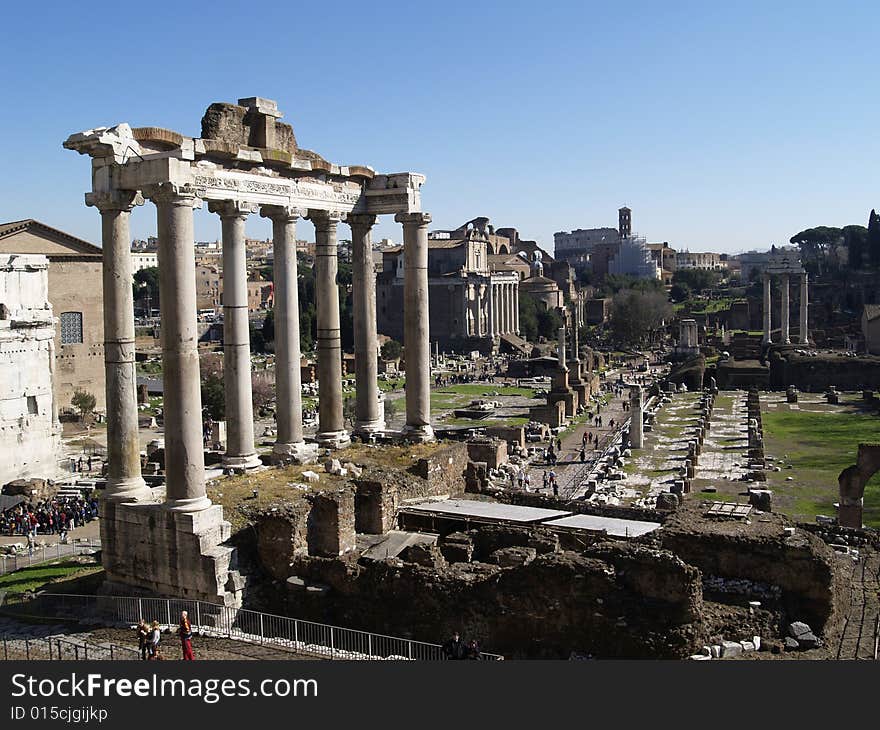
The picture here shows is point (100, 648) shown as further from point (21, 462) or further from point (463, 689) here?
point (21, 462)

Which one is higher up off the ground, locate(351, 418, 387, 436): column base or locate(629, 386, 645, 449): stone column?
locate(351, 418, 387, 436): column base

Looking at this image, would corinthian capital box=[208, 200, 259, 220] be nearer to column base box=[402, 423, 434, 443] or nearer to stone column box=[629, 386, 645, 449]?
column base box=[402, 423, 434, 443]

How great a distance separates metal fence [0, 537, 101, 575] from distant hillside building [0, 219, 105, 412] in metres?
31.7

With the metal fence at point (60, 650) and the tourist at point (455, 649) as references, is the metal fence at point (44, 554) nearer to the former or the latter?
the metal fence at point (60, 650)

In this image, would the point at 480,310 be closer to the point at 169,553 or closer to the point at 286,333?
the point at 286,333

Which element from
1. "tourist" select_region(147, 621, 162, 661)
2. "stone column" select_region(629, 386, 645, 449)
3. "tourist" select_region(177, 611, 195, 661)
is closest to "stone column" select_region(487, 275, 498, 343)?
"stone column" select_region(629, 386, 645, 449)

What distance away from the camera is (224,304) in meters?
18.8

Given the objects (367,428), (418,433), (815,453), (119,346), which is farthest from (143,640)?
(815,453)

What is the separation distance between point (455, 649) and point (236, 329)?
818 centimetres

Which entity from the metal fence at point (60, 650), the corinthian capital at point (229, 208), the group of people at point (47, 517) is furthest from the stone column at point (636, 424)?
the metal fence at point (60, 650)

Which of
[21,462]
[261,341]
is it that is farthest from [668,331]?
[21,462]

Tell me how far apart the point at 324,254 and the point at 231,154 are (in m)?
4.06

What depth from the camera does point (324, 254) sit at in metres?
21.8

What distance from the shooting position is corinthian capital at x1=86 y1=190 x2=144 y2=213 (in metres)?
16.4
